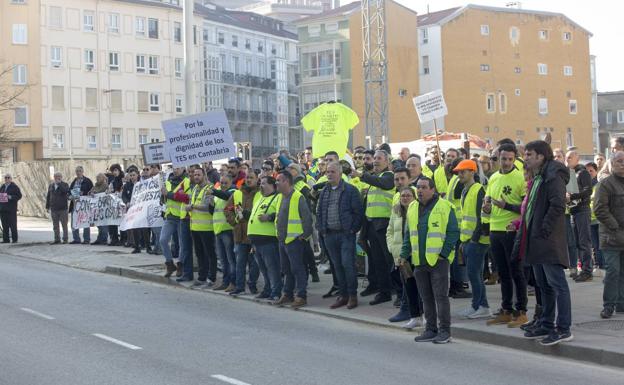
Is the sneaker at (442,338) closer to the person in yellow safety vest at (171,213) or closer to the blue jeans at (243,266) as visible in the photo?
the blue jeans at (243,266)

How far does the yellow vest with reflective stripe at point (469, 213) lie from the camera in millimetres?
11719

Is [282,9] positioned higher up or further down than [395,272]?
higher up

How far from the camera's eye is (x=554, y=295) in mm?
10133

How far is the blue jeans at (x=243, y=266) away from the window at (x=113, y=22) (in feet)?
205

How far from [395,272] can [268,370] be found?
179 inches

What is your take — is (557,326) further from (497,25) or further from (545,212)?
(497,25)

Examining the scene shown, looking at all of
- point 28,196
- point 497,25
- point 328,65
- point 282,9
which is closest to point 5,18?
point 328,65

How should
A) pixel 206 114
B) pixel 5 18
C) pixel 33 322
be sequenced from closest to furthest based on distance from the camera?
pixel 33 322 → pixel 206 114 → pixel 5 18

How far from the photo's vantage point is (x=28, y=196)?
135ft

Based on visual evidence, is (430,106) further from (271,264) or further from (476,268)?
(476,268)

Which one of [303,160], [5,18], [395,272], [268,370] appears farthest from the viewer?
[5,18]

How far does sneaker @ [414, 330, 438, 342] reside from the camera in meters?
10.8

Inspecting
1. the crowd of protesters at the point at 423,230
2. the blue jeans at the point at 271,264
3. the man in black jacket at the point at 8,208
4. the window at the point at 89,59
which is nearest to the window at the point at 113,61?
the window at the point at 89,59

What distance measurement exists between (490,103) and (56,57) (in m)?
34.3
